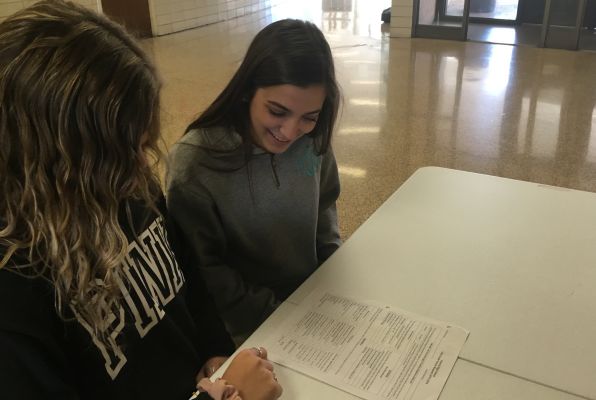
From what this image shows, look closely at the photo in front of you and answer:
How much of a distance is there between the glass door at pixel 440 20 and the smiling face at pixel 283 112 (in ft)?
18.5

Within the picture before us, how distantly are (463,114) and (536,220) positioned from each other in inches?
109

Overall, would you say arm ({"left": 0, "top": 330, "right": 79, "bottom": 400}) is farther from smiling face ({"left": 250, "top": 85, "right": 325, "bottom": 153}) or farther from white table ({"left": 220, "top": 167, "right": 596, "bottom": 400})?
smiling face ({"left": 250, "top": 85, "right": 325, "bottom": 153})

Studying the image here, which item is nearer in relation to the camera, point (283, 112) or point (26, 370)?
point (26, 370)

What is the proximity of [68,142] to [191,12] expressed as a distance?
7.29 metres

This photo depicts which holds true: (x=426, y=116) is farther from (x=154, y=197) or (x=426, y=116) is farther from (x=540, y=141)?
(x=154, y=197)

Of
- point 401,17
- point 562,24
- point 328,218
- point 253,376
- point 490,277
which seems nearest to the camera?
point 253,376

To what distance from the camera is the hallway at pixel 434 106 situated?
302cm

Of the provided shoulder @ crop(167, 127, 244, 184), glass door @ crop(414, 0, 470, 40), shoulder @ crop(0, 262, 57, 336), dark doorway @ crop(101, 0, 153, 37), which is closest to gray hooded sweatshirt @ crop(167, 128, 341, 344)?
shoulder @ crop(167, 127, 244, 184)

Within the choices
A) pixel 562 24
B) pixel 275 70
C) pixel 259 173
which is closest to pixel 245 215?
pixel 259 173

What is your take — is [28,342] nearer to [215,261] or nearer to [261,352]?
[261,352]

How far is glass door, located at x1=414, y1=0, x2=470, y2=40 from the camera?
20.8 ft

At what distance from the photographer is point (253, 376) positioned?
0.82 m

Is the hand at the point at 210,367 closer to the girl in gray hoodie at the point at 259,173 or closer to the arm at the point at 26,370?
the girl in gray hoodie at the point at 259,173

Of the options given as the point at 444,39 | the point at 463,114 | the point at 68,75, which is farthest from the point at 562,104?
the point at 68,75
